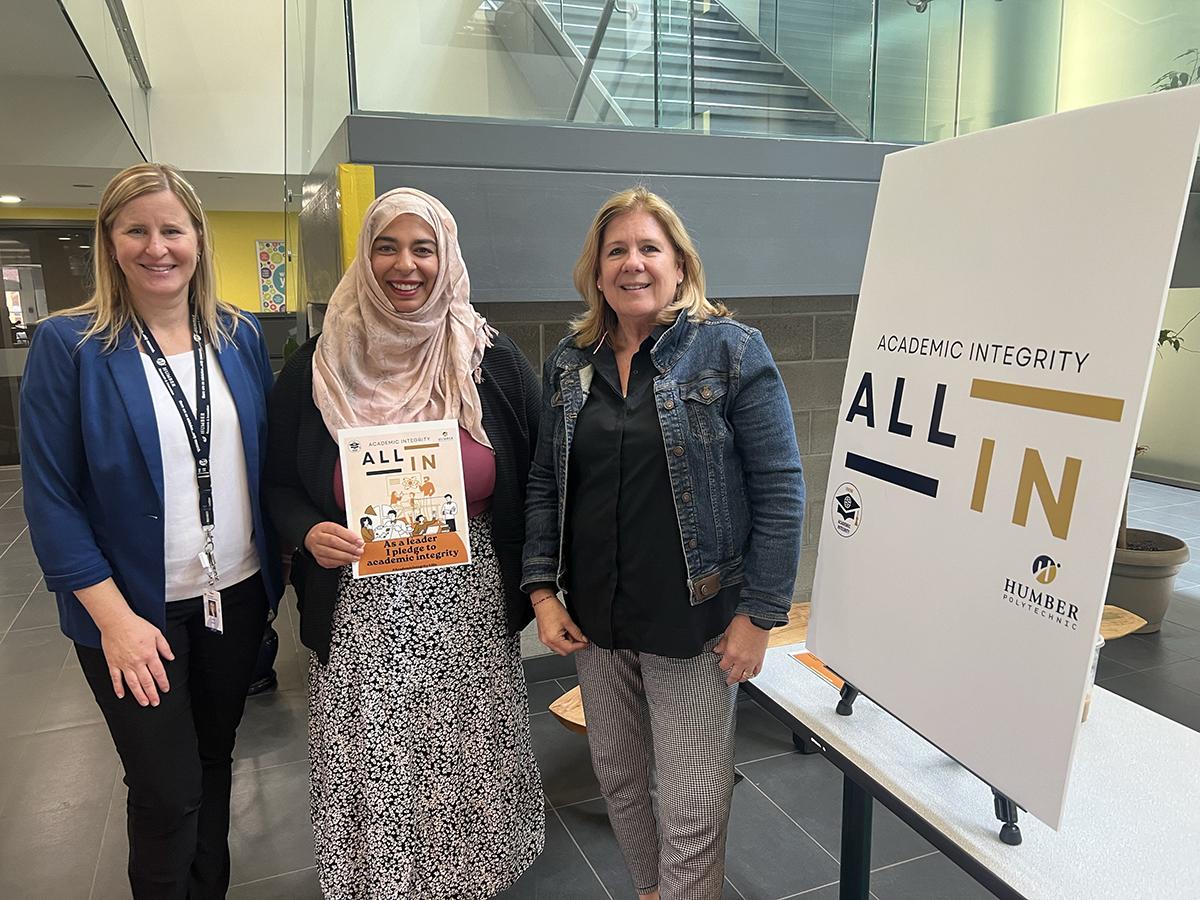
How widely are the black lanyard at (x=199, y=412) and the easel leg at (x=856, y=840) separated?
1.36 meters

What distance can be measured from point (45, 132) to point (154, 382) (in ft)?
20.5

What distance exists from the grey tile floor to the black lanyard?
1213mm

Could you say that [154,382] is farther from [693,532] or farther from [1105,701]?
[1105,701]

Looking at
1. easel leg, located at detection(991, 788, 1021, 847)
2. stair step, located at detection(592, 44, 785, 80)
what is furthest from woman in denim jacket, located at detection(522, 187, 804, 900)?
stair step, located at detection(592, 44, 785, 80)

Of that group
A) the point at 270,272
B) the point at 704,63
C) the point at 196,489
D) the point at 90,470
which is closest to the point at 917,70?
the point at 704,63

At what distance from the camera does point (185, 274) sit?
5.23 ft

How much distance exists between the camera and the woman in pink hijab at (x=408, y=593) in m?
1.65

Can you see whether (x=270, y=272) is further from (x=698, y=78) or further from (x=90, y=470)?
(x=90, y=470)

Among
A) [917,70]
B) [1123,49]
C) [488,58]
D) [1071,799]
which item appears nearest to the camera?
[1071,799]

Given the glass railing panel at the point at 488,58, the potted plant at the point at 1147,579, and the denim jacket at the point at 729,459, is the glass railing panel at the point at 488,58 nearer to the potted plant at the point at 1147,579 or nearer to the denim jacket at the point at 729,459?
the denim jacket at the point at 729,459

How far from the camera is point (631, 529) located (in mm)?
1591

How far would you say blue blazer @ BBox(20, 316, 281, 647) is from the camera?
58.7 inches

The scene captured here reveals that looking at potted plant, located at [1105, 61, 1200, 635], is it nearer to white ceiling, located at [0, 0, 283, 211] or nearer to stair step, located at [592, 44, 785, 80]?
stair step, located at [592, 44, 785, 80]

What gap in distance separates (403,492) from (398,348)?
290 mm
